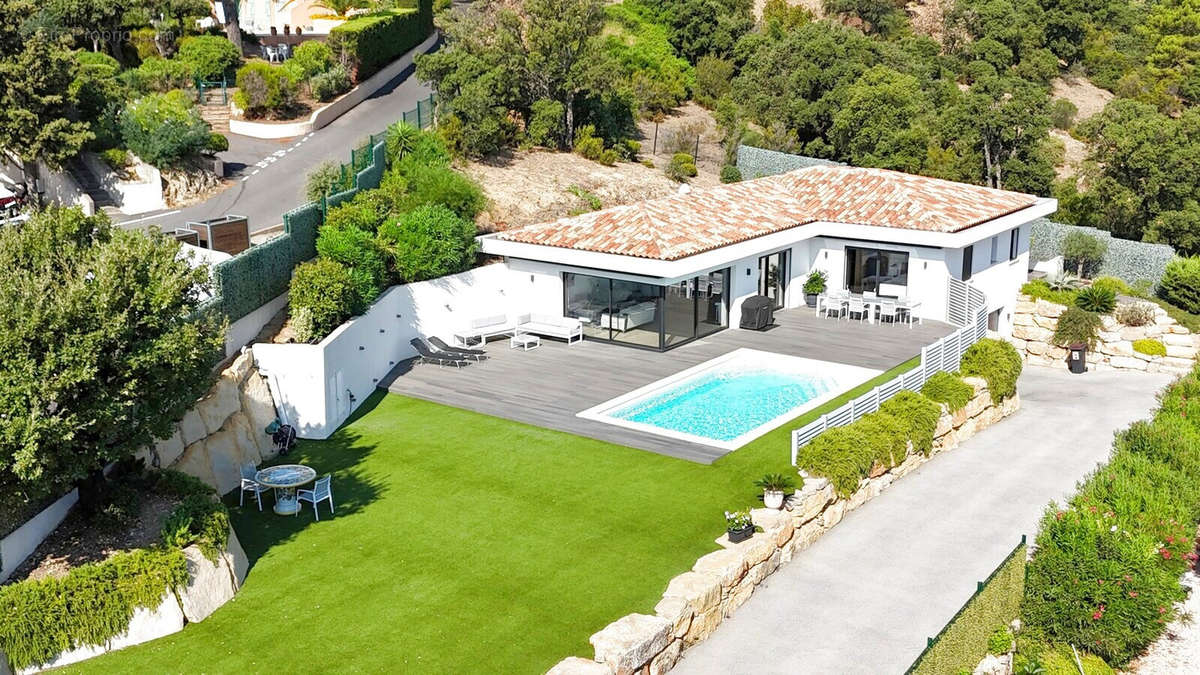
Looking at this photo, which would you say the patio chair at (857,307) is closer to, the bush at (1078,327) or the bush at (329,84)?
the bush at (1078,327)

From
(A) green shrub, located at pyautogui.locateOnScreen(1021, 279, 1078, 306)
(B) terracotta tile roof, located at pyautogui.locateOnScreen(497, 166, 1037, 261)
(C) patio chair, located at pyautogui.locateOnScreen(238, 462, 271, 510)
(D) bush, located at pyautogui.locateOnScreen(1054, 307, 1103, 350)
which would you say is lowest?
(D) bush, located at pyautogui.locateOnScreen(1054, 307, 1103, 350)

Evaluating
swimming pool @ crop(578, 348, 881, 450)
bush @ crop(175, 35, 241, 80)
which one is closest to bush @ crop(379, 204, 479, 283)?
swimming pool @ crop(578, 348, 881, 450)

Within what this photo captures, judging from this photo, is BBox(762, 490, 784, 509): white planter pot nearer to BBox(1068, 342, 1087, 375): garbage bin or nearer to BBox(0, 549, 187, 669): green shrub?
BBox(0, 549, 187, 669): green shrub

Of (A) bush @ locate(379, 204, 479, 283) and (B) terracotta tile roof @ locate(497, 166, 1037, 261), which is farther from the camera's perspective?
(B) terracotta tile roof @ locate(497, 166, 1037, 261)

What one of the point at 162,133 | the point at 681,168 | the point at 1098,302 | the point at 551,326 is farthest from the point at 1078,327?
the point at 162,133

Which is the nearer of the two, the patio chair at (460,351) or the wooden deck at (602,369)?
the wooden deck at (602,369)

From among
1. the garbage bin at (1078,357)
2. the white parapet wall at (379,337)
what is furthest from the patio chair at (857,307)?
the white parapet wall at (379,337)
